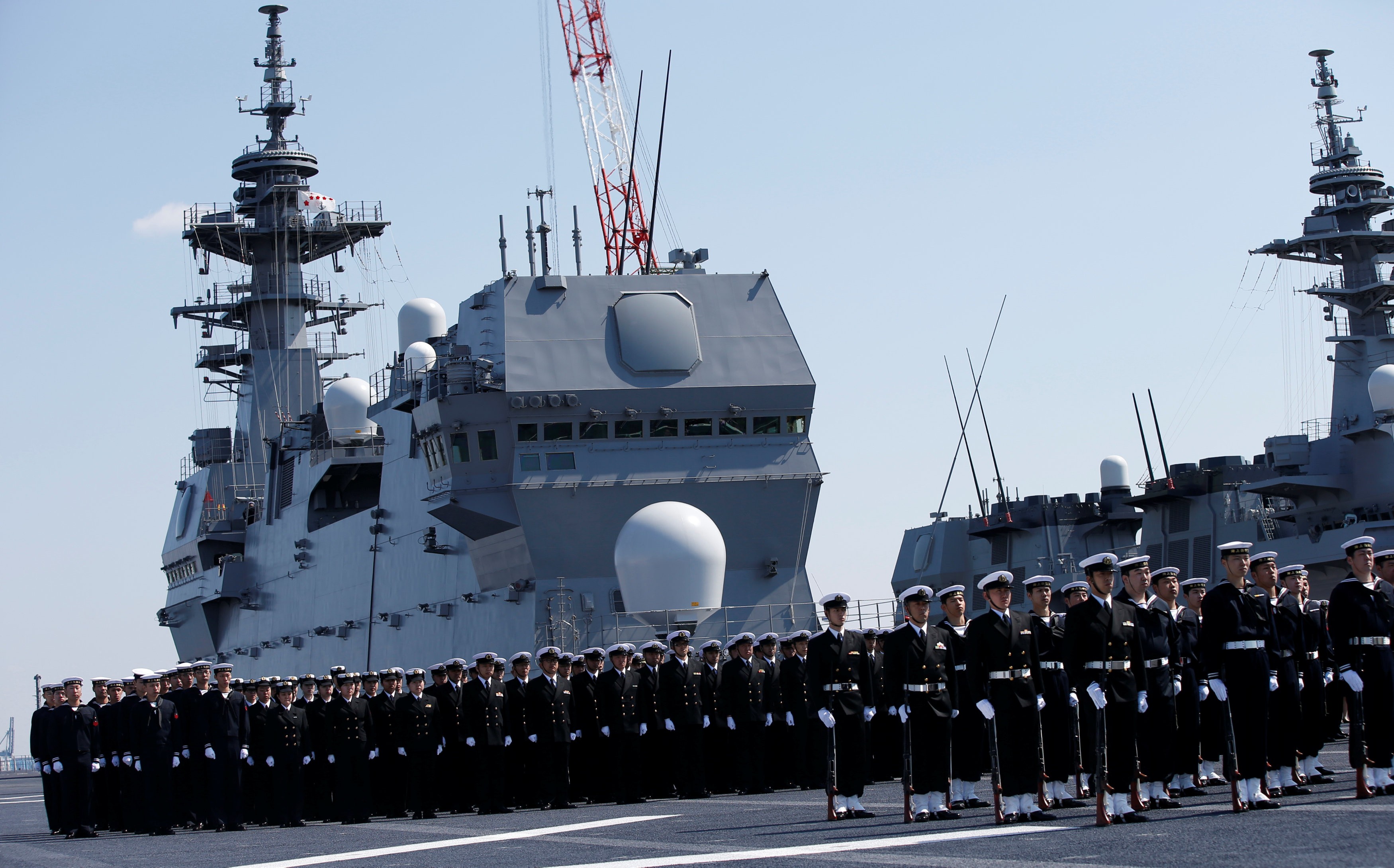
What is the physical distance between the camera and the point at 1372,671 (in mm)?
9688

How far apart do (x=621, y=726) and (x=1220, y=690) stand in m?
7.12

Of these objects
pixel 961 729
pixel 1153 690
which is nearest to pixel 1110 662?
pixel 1153 690

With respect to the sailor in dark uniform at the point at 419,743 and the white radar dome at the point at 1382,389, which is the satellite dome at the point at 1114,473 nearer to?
the white radar dome at the point at 1382,389

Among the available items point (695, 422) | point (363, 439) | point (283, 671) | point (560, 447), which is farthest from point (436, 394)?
point (283, 671)

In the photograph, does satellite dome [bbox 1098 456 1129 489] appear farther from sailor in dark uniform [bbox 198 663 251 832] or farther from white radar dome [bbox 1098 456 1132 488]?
sailor in dark uniform [bbox 198 663 251 832]

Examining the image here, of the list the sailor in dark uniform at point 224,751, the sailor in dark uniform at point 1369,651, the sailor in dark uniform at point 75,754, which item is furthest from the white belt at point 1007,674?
the sailor in dark uniform at point 75,754

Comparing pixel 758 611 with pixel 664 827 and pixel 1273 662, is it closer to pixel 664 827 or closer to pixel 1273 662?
pixel 664 827

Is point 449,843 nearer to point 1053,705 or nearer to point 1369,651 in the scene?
point 1053,705

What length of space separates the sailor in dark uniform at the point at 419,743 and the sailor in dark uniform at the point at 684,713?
2.41m

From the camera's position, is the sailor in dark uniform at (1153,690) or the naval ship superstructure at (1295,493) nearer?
the sailor in dark uniform at (1153,690)

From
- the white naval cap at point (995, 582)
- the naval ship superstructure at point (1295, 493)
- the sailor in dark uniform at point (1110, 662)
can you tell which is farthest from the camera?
the naval ship superstructure at point (1295, 493)

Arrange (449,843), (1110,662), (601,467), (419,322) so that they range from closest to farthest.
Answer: (1110,662)
(449,843)
(601,467)
(419,322)

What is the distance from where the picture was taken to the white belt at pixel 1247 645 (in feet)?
32.1

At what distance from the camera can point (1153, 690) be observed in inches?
388
